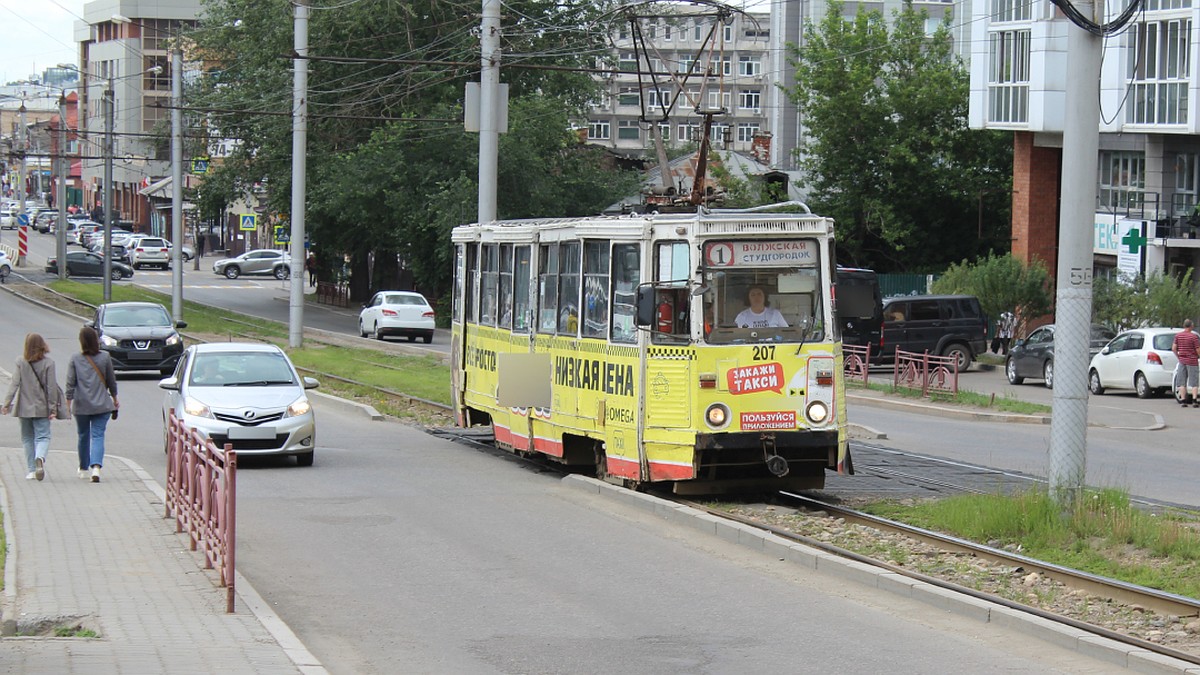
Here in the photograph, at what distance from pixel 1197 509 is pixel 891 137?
4978 cm

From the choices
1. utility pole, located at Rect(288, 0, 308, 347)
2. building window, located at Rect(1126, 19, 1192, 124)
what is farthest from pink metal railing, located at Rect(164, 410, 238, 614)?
building window, located at Rect(1126, 19, 1192, 124)

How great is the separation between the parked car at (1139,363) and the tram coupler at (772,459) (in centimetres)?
2070

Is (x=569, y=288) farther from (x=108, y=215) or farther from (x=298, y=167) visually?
(x=108, y=215)

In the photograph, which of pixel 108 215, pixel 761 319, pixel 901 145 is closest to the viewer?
pixel 761 319

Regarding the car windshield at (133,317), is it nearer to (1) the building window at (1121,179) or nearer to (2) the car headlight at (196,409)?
(2) the car headlight at (196,409)

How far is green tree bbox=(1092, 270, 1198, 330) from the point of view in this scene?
40.2 m

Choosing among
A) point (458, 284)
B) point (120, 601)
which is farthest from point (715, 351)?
point (458, 284)

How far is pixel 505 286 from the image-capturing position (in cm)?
2012

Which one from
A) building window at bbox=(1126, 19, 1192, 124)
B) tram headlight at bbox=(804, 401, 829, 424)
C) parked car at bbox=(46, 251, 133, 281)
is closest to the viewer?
tram headlight at bbox=(804, 401, 829, 424)

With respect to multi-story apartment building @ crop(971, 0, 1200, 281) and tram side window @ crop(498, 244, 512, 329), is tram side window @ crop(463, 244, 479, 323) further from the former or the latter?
multi-story apartment building @ crop(971, 0, 1200, 281)

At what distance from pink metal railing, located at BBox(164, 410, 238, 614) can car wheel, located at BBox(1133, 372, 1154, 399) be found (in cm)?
2578

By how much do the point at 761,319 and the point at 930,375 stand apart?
18.4m

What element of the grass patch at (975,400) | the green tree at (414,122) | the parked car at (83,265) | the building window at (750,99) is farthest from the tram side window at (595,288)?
the building window at (750,99)

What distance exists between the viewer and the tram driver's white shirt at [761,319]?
1546 centimetres
